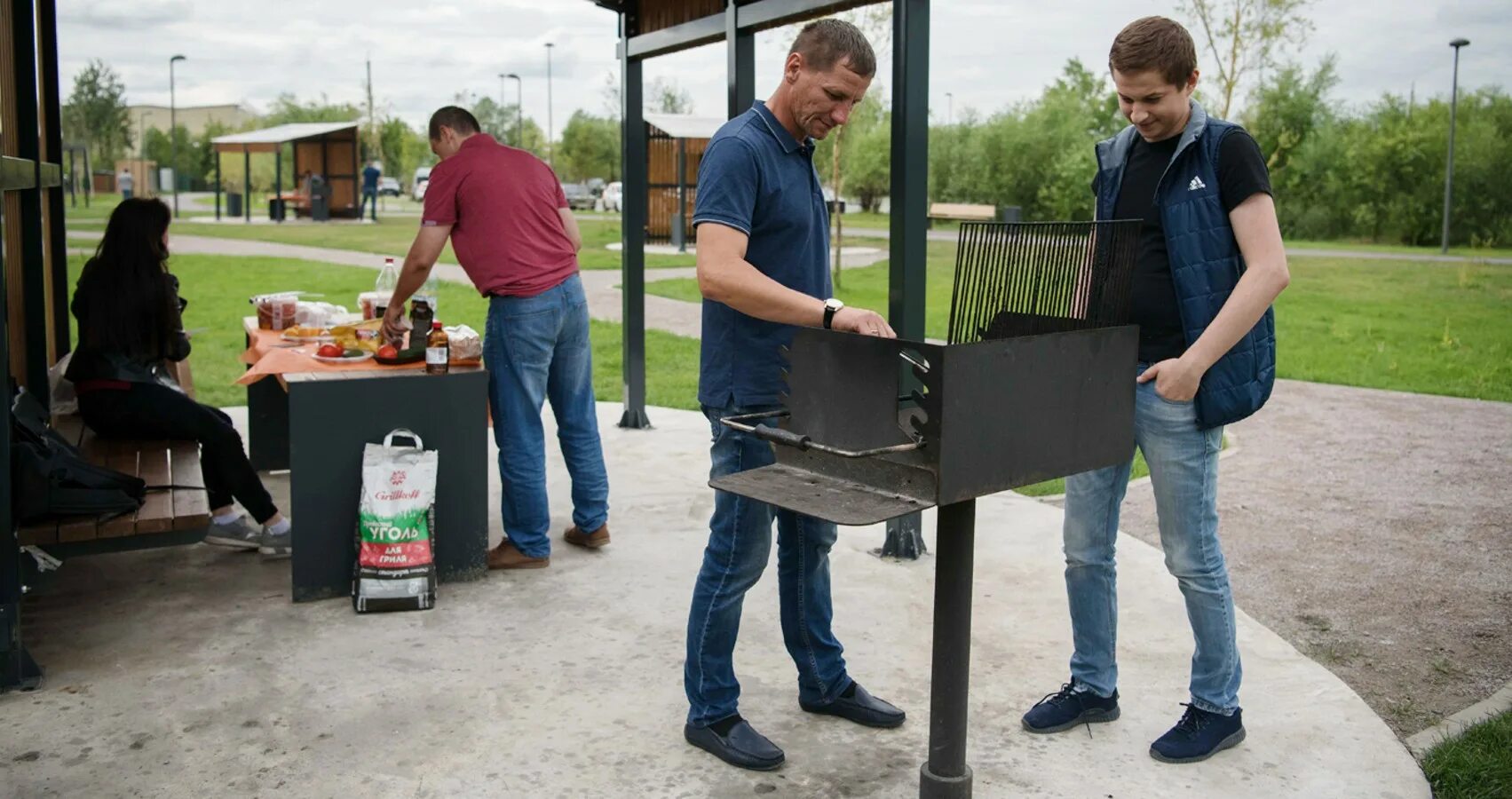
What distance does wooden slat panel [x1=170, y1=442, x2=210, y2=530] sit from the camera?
167 inches

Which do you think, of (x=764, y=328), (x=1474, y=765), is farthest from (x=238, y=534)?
(x=1474, y=765)

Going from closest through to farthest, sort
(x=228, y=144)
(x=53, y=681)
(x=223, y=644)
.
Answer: (x=53, y=681) < (x=223, y=644) < (x=228, y=144)

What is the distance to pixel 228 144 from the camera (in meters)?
33.6

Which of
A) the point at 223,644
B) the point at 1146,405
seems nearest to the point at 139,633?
the point at 223,644

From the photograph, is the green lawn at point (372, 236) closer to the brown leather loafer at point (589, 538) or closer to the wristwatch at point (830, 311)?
the brown leather loafer at point (589, 538)

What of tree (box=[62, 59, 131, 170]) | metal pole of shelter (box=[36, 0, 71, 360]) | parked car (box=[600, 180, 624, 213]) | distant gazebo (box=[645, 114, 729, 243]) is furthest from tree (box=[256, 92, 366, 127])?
metal pole of shelter (box=[36, 0, 71, 360])

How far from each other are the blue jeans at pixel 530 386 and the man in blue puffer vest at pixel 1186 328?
89.9 inches

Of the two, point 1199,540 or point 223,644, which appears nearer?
point 1199,540

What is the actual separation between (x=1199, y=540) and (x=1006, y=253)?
3.22ft

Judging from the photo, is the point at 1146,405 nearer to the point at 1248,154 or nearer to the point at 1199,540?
the point at 1199,540

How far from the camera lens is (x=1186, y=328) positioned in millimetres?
3156

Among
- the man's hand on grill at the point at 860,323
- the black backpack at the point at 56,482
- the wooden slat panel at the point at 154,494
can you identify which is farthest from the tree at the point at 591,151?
the man's hand on grill at the point at 860,323

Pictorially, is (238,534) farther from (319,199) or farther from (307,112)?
(307,112)

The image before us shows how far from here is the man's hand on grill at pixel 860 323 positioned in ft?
9.04
